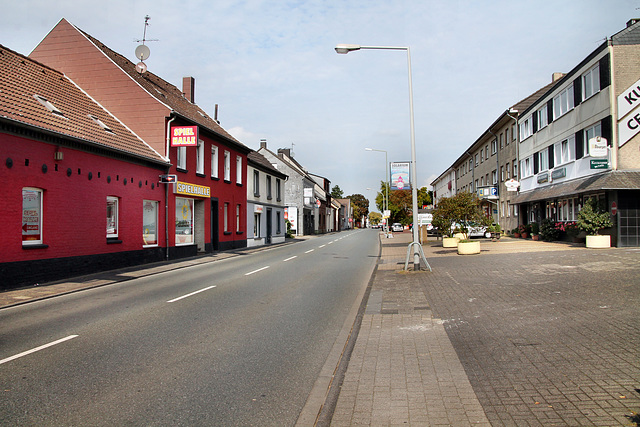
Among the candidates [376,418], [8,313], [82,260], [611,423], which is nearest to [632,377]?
[611,423]

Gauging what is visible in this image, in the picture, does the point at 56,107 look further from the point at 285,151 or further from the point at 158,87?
the point at 285,151

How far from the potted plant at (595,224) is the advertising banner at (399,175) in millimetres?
10093

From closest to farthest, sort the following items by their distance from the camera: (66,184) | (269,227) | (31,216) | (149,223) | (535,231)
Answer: (31,216)
(66,184)
(149,223)
(535,231)
(269,227)

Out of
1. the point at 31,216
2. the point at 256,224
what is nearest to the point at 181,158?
the point at 31,216

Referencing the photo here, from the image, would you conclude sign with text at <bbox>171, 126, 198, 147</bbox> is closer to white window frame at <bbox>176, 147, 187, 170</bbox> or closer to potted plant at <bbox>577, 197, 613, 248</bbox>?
white window frame at <bbox>176, 147, 187, 170</bbox>

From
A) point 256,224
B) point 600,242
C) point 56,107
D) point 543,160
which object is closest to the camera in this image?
point 56,107

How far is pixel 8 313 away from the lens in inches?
347

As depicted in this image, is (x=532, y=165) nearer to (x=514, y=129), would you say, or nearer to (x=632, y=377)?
(x=514, y=129)

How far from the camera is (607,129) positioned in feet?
68.2

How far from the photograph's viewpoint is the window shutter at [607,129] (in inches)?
809

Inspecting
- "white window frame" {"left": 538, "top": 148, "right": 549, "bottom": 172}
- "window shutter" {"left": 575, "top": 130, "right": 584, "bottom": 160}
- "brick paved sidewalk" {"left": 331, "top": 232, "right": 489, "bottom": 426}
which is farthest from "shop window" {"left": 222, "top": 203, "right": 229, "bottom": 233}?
"brick paved sidewalk" {"left": 331, "top": 232, "right": 489, "bottom": 426}

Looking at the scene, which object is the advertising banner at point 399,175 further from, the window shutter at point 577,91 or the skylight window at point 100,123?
the skylight window at point 100,123

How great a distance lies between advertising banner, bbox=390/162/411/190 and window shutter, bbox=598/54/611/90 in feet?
36.7

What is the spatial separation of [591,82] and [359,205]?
139110mm
